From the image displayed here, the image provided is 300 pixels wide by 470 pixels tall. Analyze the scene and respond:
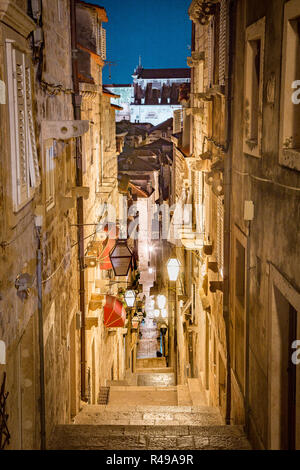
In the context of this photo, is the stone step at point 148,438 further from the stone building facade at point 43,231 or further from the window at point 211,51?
the window at point 211,51

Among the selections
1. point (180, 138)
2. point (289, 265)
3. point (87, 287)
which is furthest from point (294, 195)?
point (180, 138)

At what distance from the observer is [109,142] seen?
2261 cm

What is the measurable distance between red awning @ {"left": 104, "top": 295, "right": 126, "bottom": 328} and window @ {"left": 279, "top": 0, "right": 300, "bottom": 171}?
10247 millimetres

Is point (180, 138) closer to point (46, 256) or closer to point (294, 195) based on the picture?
point (46, 256)

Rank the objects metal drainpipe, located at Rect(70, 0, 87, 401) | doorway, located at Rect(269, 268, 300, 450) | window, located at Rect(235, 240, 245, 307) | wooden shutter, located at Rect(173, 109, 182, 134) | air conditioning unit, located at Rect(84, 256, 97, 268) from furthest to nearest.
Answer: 1. wooden shutter, located at Rect(173, 109, 182, 134)
2. air conditioning unit, located at Rect(84, 256, 97, 268)
3. metal drainpipe, located at Rect(70, 0, 87, 401)
4. window, located at Rect(235, 240, 245, 307)
5. doorway, located at Rect(269, 268, 300, 450)

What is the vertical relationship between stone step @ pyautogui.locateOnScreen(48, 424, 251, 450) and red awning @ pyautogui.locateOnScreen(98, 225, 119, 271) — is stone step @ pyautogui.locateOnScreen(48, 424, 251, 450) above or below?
below

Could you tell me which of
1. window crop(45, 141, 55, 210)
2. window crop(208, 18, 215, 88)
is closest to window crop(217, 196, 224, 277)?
window crop(208, 18, 215, 88)

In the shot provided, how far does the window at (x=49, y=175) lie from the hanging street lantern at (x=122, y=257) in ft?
11.1

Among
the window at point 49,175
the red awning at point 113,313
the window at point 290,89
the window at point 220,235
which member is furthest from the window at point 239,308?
the red awning at point 113,313

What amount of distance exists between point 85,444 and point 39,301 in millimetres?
2169

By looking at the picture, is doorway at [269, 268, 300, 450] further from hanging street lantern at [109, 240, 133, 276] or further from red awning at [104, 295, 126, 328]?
red awning at [104, 295, 126, 328]

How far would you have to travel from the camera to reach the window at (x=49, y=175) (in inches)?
335

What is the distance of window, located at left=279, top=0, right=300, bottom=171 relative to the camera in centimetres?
566

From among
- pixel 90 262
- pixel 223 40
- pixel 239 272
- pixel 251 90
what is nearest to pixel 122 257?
pixel 90 262
